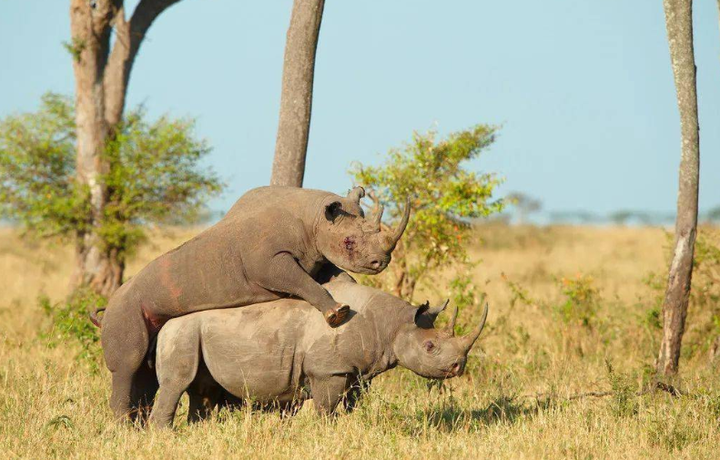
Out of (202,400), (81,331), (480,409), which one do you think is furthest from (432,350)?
(81,331)

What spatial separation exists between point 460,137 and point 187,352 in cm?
613

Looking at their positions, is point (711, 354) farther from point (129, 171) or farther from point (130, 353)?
point (129, 171)

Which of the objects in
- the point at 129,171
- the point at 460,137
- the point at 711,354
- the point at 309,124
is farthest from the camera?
the point at 129,171

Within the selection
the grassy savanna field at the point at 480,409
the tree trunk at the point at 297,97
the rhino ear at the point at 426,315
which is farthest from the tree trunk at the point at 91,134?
the rhino ear at the point at 426,315

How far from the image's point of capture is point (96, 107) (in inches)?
690

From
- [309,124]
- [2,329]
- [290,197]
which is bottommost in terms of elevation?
[2,329]

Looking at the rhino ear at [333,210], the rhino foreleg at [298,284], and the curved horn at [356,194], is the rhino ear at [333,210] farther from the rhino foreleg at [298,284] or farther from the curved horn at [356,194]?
the rhino foreleg at [298,284]

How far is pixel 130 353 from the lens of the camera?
29.1ft

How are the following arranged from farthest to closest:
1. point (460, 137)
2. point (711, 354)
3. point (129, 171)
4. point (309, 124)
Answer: point (129, 171)
point (460, 137)
point (711, 354)
point (309, 124)

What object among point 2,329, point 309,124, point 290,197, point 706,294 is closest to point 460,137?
point 309,124

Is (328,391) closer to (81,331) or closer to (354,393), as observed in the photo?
(354,393)

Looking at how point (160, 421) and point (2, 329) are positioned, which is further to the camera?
point (2, 329)

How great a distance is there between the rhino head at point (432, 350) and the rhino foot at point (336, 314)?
55 cm

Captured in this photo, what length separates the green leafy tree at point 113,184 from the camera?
16875 mm
